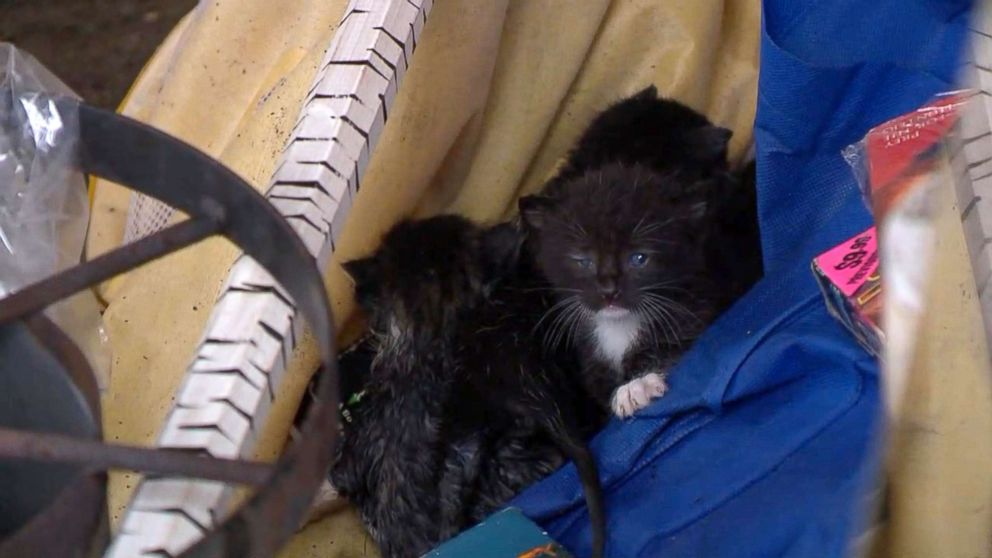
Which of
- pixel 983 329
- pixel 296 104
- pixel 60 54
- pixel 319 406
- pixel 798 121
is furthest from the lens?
pixel 60 54

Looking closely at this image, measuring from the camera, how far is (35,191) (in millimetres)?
1078

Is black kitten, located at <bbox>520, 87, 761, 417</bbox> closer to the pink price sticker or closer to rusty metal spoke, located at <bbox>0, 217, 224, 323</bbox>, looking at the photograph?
the pink price sticker

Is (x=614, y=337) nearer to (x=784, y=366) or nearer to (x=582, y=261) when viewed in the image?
(x=582, y=261)

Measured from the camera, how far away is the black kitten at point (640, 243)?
127 centimetres

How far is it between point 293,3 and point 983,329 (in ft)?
3.15

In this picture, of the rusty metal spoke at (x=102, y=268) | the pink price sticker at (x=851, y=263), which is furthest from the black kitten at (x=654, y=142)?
the rusty metal spoke at (x=102, y=268)

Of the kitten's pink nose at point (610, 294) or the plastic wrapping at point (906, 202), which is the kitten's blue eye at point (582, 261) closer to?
the kitten's pink nose at point (610, 294)

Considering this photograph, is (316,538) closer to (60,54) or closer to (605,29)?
(605,29)

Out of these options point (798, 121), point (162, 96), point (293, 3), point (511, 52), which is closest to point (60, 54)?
point (162, 96)

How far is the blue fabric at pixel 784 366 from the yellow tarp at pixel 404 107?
1.02ft

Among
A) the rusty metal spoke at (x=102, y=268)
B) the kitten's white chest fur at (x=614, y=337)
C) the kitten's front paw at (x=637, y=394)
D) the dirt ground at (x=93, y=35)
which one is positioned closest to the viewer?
the rusty metal spoke at (x=102, y=268)

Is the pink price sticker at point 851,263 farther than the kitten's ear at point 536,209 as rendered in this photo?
No

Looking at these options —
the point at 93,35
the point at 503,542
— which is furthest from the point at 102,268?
the point at 93,35

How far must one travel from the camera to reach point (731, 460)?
111 centimetres
